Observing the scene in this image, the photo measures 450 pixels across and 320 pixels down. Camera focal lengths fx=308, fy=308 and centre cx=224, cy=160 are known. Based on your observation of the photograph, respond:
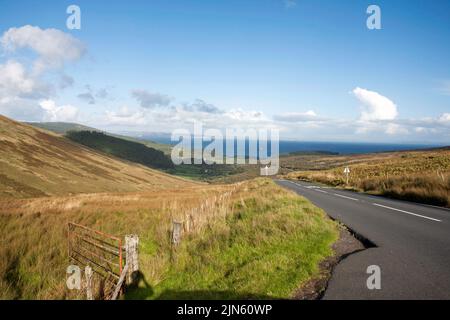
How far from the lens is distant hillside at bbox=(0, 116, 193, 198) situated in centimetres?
4500

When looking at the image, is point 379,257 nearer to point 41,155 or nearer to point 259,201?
point 259,201

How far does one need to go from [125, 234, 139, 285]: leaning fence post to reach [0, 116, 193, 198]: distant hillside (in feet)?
120

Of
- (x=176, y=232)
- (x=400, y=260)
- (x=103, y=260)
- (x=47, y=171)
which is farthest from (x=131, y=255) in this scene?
(x=47, y=171)

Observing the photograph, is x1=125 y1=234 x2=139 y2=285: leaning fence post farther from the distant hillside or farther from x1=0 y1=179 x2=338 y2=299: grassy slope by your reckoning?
the distant hillside

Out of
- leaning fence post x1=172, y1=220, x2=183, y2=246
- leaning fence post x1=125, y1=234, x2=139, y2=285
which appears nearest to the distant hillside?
leaning fence post x1=172, y1=220, x2=183, y2=246

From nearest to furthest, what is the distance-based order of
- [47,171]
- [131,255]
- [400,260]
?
[400,260], [131,255], [47,171]

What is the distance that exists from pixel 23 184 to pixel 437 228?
4937 centimetres

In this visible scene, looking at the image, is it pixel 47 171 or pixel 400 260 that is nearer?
pixel 400 260

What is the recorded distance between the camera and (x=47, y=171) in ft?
179

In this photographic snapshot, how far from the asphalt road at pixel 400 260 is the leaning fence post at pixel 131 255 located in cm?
523

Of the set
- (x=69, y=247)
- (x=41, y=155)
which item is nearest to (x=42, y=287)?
(x=69, y=247)

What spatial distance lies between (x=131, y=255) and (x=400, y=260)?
672 centimetres

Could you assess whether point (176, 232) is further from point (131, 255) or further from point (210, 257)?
point (131, 255)

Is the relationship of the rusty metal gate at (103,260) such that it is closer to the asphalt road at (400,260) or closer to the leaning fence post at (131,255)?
the leaning fence post at (131,255)
